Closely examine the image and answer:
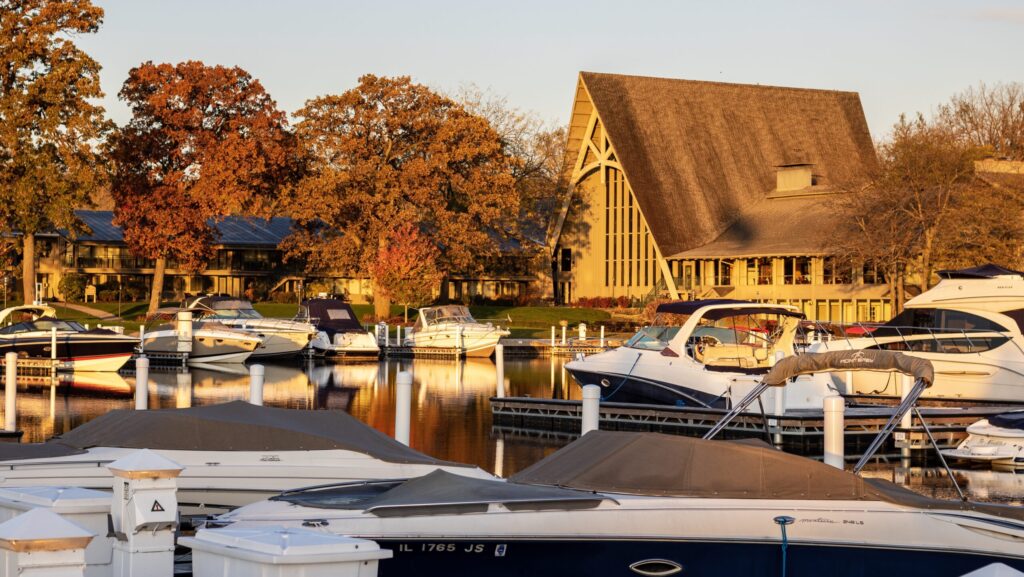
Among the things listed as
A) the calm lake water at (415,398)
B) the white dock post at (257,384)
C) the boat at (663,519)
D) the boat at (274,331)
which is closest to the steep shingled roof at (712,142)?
the calm lake water at (415,398)

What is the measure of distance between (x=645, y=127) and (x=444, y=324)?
93.4ft

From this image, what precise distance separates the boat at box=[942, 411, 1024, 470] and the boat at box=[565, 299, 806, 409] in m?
3.29

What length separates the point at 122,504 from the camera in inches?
355

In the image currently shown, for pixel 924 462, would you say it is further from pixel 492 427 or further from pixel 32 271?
pixel 32 271

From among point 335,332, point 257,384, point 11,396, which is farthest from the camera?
point 335,332

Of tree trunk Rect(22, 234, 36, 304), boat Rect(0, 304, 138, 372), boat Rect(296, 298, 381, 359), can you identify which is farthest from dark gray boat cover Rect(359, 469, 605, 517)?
tree trunk Rect(22, 234, 36, 304)

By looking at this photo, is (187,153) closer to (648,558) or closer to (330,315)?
(330,315)

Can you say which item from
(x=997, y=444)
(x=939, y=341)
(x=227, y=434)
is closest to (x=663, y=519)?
(x=227, y=434)

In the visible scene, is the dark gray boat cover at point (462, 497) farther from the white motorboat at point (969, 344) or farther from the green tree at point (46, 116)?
the green tree at point (46, 116)

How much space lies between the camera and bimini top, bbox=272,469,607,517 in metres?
10.5

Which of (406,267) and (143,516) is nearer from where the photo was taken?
(143,516)

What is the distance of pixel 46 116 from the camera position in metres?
63.6

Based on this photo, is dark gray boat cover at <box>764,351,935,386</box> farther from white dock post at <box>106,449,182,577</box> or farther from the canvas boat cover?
white dock post at <box>106,449,182,577</box>

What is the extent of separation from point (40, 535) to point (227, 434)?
27.7ft
